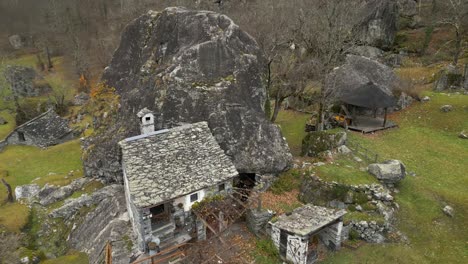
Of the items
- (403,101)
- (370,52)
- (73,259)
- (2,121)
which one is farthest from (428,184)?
(2,121)

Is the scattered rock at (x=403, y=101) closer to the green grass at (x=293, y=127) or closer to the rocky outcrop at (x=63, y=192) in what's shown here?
the green grass at (x=293, y=127)

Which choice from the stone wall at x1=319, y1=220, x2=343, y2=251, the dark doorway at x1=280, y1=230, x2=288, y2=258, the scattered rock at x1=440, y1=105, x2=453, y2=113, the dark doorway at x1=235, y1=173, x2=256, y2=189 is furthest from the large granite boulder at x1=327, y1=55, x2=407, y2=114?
the dark doorway at x1=280, y1=230, x2=288, y2=258

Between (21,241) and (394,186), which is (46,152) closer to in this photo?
(21,241)

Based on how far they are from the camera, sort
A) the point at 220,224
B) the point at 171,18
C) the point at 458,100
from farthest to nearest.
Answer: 1. the point at 458,100
2. the point at 171,18
3. the point at 220,224

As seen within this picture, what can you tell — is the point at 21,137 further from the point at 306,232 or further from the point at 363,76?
the point at 363,76

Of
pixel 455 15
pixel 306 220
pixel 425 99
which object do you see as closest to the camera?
pixel 306 220

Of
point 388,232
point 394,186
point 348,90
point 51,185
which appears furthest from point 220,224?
point 348,90

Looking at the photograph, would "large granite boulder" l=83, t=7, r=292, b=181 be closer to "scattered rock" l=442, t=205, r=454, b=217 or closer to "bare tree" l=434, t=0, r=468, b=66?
"scattered rock" l=442, t=205, r=454, b=217
